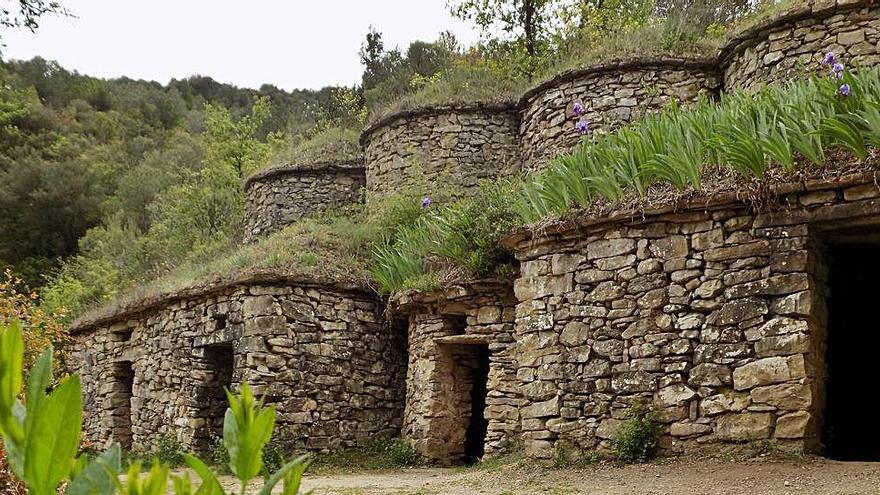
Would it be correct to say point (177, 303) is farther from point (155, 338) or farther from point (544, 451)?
point (544, 451)

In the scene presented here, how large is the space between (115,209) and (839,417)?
2578 cm

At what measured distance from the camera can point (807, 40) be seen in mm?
10180

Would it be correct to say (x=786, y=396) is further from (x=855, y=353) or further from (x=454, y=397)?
(x=454, y=397)

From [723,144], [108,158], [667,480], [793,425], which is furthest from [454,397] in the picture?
[108,158]

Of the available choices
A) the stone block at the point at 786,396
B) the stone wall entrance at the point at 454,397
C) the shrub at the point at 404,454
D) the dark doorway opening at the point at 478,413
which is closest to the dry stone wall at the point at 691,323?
the stone block at the point at 786,396

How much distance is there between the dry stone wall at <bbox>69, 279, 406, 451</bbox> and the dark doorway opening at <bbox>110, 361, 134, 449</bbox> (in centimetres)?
97

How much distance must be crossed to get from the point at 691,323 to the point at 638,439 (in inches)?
42.0

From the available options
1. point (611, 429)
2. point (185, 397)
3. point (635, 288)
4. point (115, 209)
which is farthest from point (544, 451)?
point (115, 209)

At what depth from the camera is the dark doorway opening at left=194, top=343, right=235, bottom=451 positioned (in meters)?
11.4

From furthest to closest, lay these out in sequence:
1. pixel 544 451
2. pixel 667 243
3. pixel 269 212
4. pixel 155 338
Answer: pixel 269 212, pixel 155 338, pixel 544 451, pixel 667 243

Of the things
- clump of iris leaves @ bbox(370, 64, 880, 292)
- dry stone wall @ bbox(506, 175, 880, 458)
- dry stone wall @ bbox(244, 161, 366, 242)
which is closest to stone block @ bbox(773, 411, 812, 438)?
dry stone wall @ bbox(506, 175, 880, 458)

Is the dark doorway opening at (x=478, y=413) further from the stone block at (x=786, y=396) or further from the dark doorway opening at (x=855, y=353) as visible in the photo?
the stone block at (x=786, y=396)

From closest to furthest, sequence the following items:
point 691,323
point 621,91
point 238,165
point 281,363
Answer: point 691,323 < point 281,363 < point 621,91 < point 238,165

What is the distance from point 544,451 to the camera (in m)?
7.64
